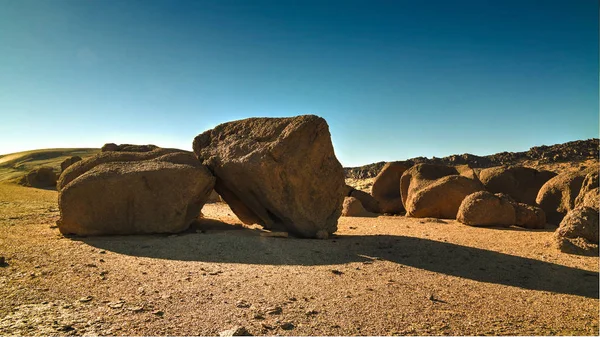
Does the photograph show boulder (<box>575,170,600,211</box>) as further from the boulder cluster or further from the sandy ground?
the boulder cluster

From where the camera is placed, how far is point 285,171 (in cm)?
886

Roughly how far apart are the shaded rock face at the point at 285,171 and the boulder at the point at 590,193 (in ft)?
19.4

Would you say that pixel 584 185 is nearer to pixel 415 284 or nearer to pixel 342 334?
pixel 415 284

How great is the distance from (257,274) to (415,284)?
2.24 meters

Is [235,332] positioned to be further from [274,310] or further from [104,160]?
[104,160]

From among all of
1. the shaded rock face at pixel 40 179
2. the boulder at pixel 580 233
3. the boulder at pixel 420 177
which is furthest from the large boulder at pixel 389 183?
the shaded rock face at pixel 40 179

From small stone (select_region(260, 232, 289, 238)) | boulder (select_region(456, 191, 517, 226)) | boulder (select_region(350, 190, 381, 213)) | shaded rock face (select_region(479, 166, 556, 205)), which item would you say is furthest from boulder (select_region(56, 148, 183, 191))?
shaded rock face (select_region(479, 166, 556, 205))

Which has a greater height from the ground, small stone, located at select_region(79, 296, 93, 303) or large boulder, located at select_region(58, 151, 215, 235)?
large boulder, located at select_region(58, 151, 215, 235)

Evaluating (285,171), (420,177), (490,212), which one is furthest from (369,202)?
(285,171)

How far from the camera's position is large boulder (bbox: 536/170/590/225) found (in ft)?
37.1

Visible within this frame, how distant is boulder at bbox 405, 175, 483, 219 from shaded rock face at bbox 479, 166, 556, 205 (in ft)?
5.51

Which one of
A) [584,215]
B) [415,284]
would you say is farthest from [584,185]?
[415,284]

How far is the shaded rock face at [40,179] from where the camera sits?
1073 inches

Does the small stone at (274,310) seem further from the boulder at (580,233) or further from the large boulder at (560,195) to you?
the large boulder at (560,195)
